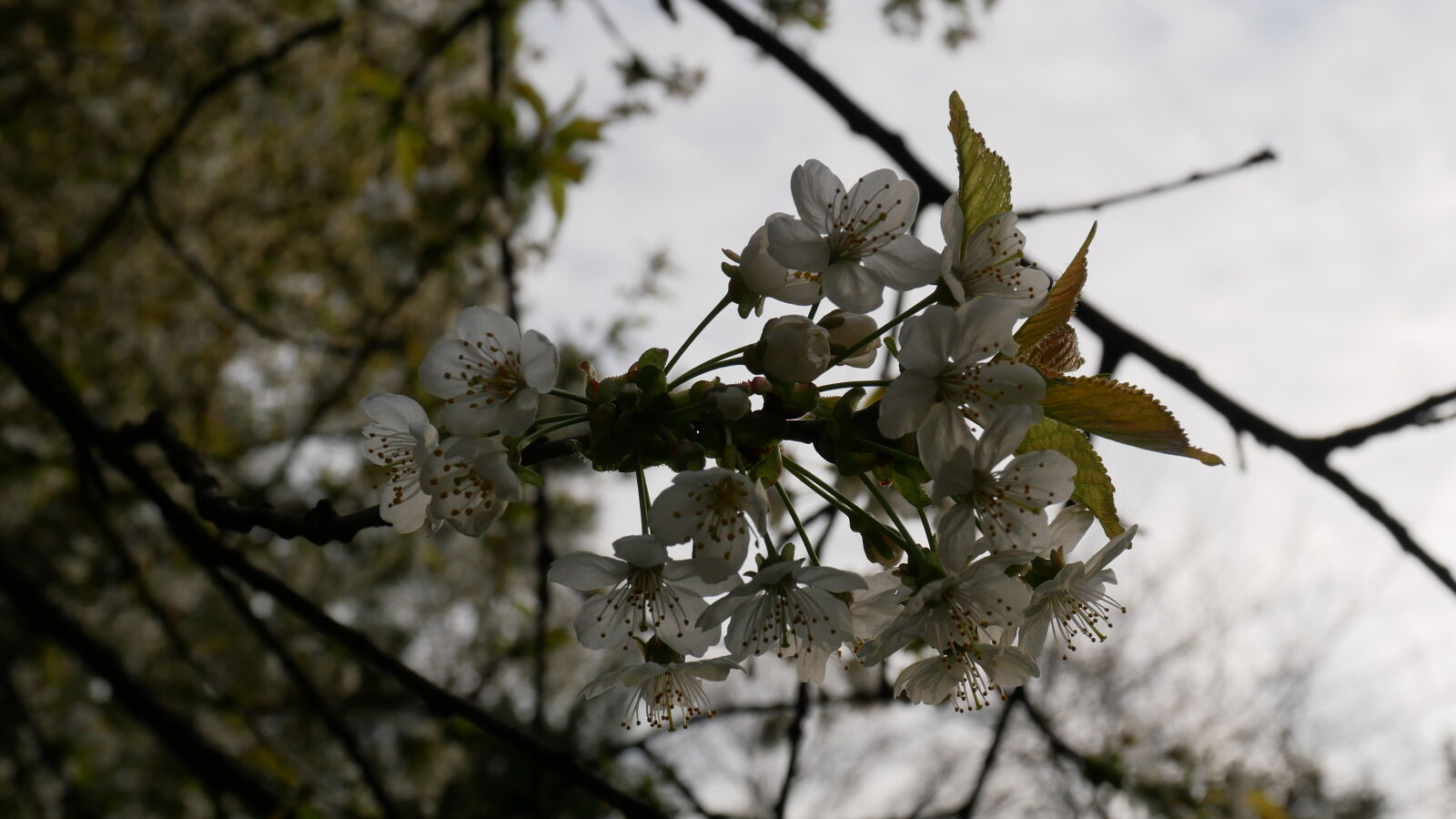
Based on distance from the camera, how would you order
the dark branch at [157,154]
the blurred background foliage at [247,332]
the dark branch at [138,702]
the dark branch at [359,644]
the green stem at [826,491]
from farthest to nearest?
1. the blurred background foliage at [247,332]
2. the dark branch at [157,154]
3. the dark branch at [138,702]
4. the dark branch at [359,644]
5. the green stem at [826,491]

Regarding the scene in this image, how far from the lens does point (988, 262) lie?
3.45 ft

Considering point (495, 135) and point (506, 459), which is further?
point (495, 135)

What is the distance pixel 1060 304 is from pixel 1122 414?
134 millimetres

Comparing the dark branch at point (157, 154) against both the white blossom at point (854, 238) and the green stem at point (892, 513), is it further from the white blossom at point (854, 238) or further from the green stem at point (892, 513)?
the green stem at point (892, 513)

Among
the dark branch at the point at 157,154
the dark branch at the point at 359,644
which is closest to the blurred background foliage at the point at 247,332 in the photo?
the dark branch at the point at 157,154

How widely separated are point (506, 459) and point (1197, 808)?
3069mm

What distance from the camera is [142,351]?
25.0 feet

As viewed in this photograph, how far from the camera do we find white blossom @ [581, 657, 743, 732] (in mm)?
1050

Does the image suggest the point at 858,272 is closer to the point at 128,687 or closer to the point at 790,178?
the point at 790,178

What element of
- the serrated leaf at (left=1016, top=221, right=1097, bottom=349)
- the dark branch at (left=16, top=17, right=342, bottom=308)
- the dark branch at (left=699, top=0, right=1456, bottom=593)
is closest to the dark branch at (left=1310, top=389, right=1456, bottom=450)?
the dark branch at (left=699, top=0, right=1456, bottom=593)

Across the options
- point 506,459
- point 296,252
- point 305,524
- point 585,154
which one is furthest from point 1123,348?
point 296,252

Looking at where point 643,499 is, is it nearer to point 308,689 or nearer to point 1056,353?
point 1056,353

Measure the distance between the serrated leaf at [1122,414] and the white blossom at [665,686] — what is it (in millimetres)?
425

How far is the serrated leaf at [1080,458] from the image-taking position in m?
0.99
